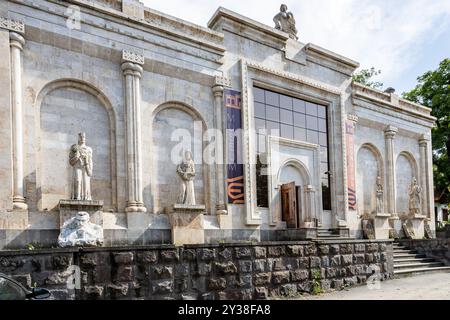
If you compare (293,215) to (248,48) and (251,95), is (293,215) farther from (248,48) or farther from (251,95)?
(248,48)

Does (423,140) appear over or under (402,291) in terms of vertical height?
over

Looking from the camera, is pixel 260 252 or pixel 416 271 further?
pixel 416 271

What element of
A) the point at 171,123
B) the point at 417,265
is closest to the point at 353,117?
the point at 417,265

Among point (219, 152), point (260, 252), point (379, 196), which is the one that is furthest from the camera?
point (379, 196)

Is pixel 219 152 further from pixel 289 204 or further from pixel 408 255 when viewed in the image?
pixel 408 255

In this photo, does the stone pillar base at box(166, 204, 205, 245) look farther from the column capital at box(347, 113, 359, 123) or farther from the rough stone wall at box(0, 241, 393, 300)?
the column capital at box(347, 113, 359, 123)

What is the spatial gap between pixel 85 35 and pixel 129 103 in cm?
249

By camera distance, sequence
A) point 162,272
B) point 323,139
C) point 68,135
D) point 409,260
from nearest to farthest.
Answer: point 162,272, point 68,135, point 409,260, point 323,139

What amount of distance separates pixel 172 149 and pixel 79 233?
5.03m

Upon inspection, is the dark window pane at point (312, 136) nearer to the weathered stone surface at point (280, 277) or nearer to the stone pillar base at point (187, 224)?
the stone pillar base at point (187, 224)

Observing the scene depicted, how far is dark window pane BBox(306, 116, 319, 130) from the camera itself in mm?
18891

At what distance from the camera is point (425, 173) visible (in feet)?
79.4

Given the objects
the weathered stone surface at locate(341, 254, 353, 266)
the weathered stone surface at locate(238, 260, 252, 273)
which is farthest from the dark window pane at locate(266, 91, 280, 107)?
the weathered stone surface at locate(238, 260, 252, 273)

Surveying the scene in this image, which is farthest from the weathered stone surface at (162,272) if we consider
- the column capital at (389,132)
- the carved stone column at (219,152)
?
the column capital at (389,132)
